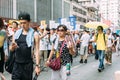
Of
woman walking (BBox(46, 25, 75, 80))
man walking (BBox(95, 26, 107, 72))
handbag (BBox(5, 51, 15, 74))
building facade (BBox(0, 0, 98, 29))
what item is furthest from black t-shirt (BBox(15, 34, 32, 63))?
building facade (BBox(0, 0, 98, 29))

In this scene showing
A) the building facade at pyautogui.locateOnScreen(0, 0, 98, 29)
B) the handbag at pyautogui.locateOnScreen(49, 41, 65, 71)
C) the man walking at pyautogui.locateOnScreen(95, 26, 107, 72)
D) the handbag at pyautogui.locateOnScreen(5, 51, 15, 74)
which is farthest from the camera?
the building facade at pyautogui.locateOnScreen(0, 0, 98, 29)

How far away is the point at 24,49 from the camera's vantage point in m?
6.46

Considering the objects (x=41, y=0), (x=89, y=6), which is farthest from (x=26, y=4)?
Answer: (x=89, y=6)

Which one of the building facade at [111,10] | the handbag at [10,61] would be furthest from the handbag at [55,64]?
the building facade at [111,10]

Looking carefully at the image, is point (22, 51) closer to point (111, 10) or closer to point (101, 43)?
point (101, 43)

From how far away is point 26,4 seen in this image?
51.7 metres

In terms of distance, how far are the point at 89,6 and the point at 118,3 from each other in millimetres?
76637

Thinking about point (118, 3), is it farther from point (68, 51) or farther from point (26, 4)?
point (68, 51)

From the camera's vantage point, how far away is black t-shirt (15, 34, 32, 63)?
6.45 metres

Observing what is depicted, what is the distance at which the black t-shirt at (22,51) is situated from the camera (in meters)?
6.45

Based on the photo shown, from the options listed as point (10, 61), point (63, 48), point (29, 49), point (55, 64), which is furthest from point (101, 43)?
point (29, 49)

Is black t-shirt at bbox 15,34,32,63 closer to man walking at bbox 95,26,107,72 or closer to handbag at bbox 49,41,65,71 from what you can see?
handbag at bbox 49,41,65,71

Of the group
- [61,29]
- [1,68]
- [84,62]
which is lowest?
[84,62]

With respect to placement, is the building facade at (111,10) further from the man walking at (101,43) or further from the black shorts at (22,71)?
the black shorts at (22,71)
